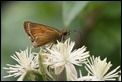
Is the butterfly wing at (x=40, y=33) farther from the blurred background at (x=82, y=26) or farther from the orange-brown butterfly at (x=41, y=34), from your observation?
the blurred background at (x=82, y=26)

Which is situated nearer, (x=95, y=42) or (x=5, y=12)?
(x=95, y=42)

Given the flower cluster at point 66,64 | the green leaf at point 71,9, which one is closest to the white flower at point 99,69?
the flower cluster at point 66,64

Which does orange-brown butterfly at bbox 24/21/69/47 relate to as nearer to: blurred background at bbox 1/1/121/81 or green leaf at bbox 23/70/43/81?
green leaf at bbox 23/70/43/81

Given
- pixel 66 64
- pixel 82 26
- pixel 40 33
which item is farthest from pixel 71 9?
pixel 66 64

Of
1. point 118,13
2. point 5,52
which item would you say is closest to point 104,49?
point 118,13

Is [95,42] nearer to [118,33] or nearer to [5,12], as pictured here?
[118,33]
